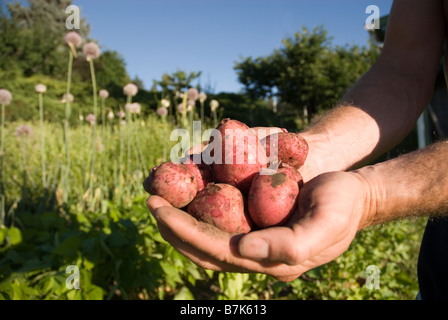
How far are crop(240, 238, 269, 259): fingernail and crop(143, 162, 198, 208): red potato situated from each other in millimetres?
418

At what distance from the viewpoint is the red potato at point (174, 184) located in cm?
143

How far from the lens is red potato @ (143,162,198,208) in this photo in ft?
4.70

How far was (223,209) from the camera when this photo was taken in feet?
4.46

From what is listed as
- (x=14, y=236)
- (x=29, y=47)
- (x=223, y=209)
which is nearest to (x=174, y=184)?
(x=223, y=209)

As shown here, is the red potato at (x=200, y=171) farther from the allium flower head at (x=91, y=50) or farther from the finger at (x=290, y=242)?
the allium flower head at (x=91, y=50)

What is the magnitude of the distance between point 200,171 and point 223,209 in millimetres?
361

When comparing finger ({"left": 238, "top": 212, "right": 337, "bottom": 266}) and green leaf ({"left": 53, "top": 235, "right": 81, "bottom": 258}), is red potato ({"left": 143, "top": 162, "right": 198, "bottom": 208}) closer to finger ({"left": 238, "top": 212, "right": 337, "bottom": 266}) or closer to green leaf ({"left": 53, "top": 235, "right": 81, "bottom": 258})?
finger ({"left": 238, "top": 212, "right": 337, "bottom": 266})

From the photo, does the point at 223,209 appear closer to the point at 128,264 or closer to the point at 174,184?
the point at 174,184

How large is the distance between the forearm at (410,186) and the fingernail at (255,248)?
46 cm

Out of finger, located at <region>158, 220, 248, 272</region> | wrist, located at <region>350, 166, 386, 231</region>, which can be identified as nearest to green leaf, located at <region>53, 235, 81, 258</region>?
finger, located at <region>158, 220, 248, 272</region>

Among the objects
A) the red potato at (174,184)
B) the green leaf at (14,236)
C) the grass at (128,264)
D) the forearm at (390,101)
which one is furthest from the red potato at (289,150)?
the green leaf at (14,236)
